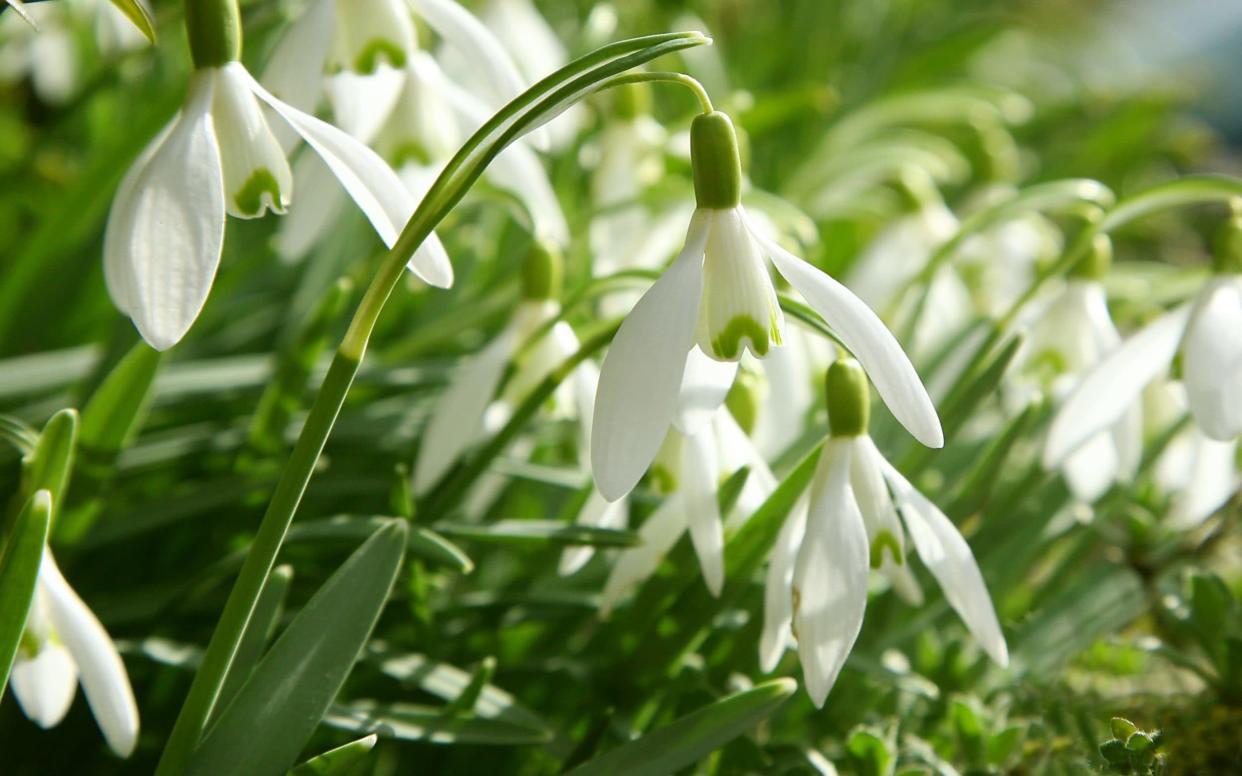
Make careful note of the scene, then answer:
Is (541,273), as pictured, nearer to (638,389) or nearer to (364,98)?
(364,98)

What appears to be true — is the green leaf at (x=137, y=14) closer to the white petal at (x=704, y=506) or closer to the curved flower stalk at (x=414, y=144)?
the curved flower stalk at (x=414, y=144)

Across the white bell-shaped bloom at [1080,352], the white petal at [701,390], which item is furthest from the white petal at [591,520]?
the white bell-shaped bloom at [1080,352]

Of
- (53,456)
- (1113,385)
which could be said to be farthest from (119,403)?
(1113,385)

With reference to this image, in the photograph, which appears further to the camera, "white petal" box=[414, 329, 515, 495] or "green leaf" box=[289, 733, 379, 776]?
"white petal" box=[414, 329, 515, 495]

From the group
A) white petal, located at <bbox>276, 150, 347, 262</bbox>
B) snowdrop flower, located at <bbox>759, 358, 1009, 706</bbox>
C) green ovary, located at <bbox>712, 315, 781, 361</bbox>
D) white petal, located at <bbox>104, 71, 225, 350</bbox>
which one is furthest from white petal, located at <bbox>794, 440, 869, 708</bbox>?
white petal, located at <bbox>276, 150, 347, 262</bbox>

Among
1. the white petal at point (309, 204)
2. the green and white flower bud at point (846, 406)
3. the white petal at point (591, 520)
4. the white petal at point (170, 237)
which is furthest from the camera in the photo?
the white petal at point (309, 204)

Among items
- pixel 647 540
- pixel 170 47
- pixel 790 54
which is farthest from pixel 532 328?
pixel 790 54

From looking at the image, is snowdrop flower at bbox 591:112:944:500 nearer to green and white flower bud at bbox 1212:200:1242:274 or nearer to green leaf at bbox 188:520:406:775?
green leaf at bbox 188:520:406:775
